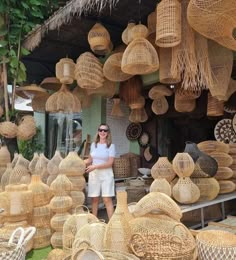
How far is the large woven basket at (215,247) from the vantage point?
1747 millimetres

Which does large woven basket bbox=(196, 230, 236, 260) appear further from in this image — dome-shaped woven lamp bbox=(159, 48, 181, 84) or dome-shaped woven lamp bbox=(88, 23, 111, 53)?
dome-shaped woven lamp bbox=(88, 23, 111, 53)

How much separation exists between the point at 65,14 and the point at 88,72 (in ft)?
2.44

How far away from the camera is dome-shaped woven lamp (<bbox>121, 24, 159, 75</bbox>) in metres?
2.74

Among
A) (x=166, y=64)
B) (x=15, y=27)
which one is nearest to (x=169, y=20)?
(x=166, y=64)

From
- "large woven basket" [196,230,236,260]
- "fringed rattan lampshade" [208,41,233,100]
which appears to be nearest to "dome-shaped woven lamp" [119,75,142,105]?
"fringed rattan lampshade" [208,41,233,100]

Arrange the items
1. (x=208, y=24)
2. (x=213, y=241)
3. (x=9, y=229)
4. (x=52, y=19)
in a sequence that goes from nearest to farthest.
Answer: (x=213, y=241)
(x=208, y=24)
(x=9, y=229)
(x=52, y=19)

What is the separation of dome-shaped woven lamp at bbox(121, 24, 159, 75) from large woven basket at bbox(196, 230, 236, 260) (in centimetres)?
166

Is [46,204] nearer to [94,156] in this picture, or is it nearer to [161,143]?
[94,156]

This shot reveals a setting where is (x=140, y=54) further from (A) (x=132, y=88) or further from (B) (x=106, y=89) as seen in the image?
(A) (x=132, y=88)

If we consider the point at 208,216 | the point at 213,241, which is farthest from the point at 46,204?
the point at 208,216

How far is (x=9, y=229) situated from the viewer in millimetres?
2553

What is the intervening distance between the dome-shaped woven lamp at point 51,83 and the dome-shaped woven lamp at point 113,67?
1.40 meters

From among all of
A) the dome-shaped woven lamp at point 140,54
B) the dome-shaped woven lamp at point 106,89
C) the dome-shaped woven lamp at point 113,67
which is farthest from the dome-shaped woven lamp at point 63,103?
the dome-shaped woven lamp at point 140,54

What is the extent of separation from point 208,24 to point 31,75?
460 centimetres
